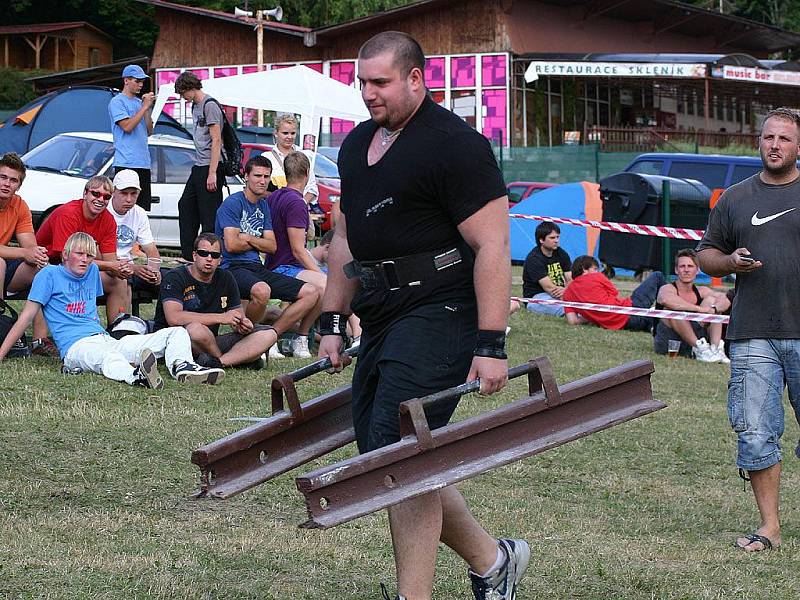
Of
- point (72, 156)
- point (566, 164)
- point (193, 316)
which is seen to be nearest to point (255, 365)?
point (193, 316)

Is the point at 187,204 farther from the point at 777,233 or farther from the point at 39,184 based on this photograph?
the point at 777,233

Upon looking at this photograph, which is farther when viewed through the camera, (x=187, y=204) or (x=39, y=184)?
(x=39, y=184)

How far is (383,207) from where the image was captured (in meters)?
4.56

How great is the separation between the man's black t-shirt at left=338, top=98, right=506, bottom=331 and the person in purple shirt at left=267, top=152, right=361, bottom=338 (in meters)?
6.77

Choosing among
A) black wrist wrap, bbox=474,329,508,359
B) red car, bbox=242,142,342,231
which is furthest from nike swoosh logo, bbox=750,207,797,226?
red car, bbox=242,142,342,231

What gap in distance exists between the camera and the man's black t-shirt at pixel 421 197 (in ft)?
14.7

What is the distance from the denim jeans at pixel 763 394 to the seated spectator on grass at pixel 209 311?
501 centimetres

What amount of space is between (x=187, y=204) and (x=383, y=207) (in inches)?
343

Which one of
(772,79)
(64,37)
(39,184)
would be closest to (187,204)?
(39,184)

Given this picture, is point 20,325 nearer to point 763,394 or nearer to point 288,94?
point 763,394

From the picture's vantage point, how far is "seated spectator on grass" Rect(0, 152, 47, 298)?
34.3ft

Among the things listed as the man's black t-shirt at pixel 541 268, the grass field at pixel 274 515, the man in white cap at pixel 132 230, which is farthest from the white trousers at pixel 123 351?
the man's black t-shirt at pixel 541 268

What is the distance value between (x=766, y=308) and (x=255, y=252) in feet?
19.9

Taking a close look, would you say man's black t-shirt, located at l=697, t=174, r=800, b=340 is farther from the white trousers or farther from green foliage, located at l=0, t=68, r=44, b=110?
green foliage, located at l=0, t=68, r=44, b=110
